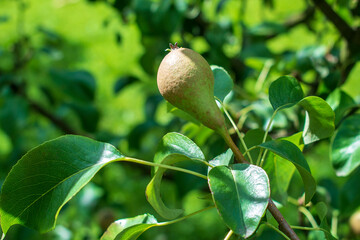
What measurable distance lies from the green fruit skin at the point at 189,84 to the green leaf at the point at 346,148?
0.21 meters

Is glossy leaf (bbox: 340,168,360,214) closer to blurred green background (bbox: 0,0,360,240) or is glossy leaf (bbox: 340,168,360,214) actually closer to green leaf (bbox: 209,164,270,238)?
blurred green background (bbox: 0,0,360,240)

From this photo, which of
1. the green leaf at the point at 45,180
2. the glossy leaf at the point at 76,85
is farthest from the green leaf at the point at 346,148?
the glossy leaf at the point at 76,85

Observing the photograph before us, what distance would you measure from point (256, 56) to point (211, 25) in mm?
161

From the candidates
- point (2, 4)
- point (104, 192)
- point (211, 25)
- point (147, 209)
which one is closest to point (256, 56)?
point (211, 25)

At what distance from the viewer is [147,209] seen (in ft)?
6.91

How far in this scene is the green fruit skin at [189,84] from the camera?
37 cm

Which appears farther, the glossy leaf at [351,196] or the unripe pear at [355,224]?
the unripe pear at [355,224]

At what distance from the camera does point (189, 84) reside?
366 mm

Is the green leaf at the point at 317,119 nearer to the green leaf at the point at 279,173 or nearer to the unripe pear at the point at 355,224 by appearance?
the green leaf at the point at 279,173

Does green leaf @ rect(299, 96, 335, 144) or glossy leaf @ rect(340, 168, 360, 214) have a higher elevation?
green leaf @ rect(299, 96, 335, 144)

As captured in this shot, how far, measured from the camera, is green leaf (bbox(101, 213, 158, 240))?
0.41m

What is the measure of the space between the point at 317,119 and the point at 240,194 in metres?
0.13

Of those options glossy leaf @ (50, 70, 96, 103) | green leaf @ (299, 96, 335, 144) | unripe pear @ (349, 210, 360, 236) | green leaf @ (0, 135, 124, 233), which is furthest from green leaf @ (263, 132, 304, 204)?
glossy leaf @ (50, 70, 96, 103)

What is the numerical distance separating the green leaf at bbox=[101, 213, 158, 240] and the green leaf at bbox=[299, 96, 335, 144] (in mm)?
176
